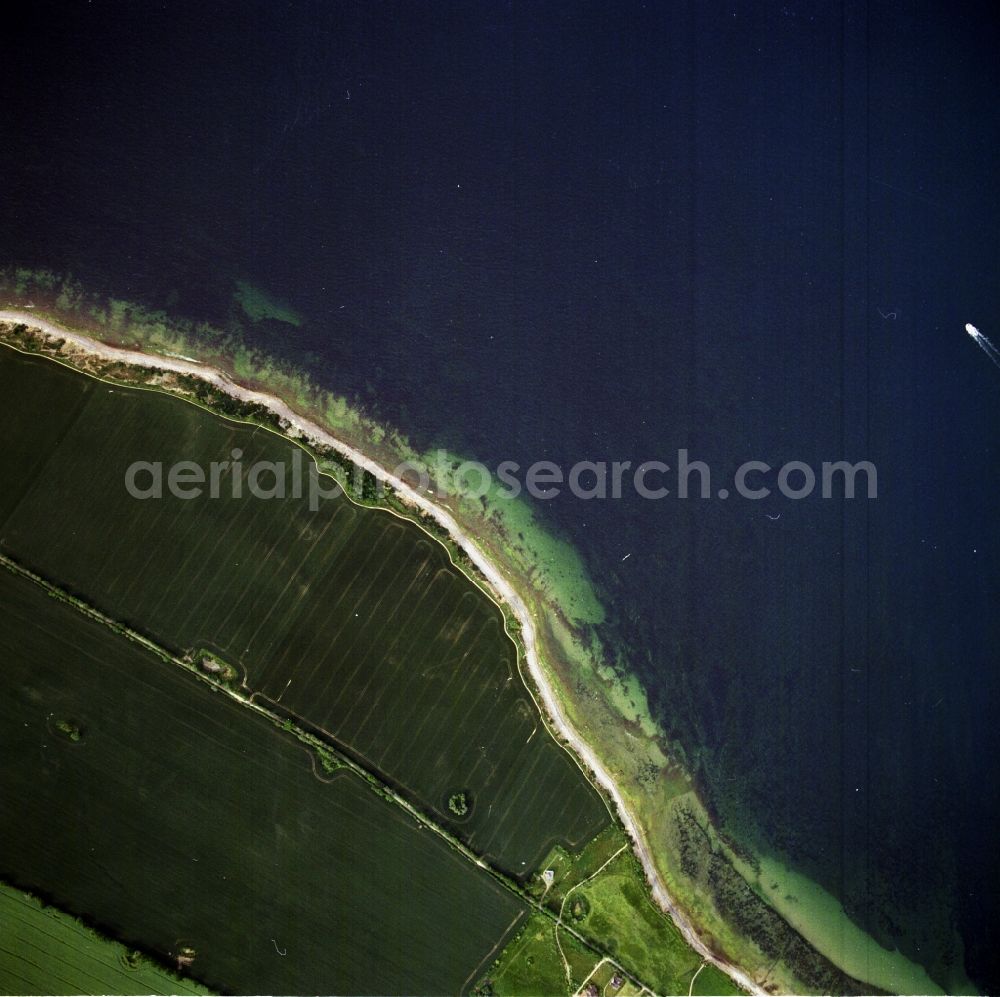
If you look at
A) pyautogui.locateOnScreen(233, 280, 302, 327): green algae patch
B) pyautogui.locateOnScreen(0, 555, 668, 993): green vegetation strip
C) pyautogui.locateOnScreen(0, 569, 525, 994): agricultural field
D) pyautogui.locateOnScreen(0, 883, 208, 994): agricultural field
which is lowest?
pyautogui.locateOnScreen(0, 883, 208, 994): agricultural field

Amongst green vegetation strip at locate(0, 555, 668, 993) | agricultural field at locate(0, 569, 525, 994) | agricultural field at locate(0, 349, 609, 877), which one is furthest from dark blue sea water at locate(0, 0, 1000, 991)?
agricultural field at locate(0, 569, 525, 994)

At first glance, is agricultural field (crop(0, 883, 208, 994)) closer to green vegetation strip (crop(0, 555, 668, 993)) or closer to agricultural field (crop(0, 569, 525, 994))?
agricultural field (crop(0, 569, 525, 994))

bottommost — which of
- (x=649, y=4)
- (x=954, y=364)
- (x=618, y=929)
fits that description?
(x=618, y=929)

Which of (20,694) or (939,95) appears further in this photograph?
(939,95)

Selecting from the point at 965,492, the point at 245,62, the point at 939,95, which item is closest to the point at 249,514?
the point at 245,62

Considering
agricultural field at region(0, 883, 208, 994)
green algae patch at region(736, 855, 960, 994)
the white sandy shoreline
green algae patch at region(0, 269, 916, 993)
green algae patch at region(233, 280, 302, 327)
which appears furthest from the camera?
green algae patch at region(736, 855, 960, 994)

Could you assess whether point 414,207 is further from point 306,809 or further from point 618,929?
point 618,929
